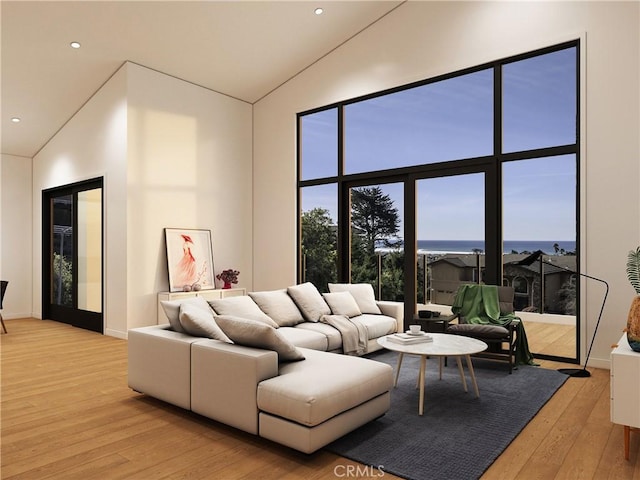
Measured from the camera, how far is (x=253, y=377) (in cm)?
286

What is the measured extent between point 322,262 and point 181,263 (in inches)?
81.7

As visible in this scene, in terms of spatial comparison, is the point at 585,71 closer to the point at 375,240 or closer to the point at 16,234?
the point at 375,240

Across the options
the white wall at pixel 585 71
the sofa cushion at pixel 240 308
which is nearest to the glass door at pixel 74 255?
the white wall at pixel 585 71

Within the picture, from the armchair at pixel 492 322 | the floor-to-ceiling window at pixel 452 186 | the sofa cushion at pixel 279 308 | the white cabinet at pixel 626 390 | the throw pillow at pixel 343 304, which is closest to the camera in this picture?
the white cabinet at pixel 626 390

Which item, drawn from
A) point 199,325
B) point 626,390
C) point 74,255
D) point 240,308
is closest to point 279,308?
point 240,308

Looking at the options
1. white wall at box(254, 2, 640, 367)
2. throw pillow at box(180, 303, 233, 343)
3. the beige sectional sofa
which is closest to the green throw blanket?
white wall at box(254, 2, 640, 367)

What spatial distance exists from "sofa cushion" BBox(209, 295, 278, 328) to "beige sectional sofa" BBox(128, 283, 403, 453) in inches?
0.5

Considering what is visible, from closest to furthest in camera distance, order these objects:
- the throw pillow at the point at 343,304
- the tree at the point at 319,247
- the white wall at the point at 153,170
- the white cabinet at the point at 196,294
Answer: the throw pillow at the point at 343,304, the white wall at the point at 153,170, the white cabinet at the point at 196,294, the tree at the point at 319,247

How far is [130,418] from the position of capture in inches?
132

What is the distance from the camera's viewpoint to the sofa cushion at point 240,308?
4.18 m

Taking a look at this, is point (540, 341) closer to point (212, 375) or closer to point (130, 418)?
point (212, 375)

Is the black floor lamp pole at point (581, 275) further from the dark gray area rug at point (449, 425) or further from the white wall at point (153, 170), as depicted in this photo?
the white wall at point (153, 170)

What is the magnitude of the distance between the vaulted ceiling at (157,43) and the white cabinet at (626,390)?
5.03 meters

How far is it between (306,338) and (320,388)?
1599 millimetres
